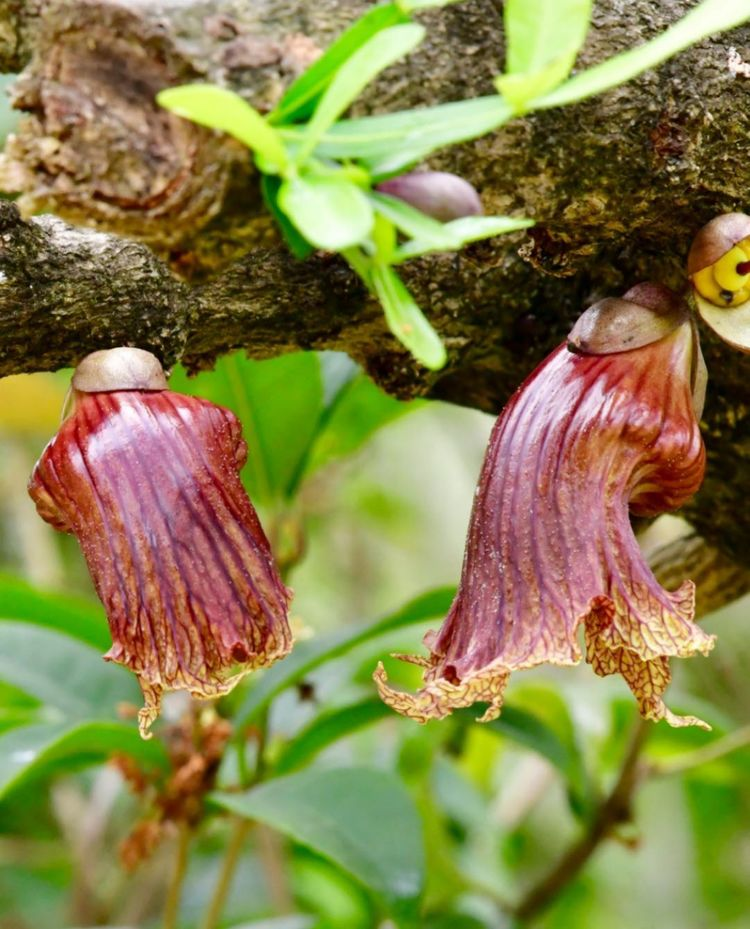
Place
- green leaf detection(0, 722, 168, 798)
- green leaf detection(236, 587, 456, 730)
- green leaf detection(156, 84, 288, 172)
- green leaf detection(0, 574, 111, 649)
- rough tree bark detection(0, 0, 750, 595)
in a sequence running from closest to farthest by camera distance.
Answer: green leaf detection(156, 84, 288, 172) → rough tree bark detection(0, 0, 750, 595) → green leaf detection(0, 722, 168, 798) → green leaf detection(236, 587, 456, 730) → green leaf detection(0, 574, 111, 649)

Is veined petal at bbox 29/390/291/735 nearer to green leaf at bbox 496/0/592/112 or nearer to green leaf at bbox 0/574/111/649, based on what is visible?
green leaf at bbox 496/0/592/112

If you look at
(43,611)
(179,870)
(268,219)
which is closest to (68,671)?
(43,611)

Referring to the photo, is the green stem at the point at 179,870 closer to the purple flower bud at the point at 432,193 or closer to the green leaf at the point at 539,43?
the purple flower bud at the point at 432,193

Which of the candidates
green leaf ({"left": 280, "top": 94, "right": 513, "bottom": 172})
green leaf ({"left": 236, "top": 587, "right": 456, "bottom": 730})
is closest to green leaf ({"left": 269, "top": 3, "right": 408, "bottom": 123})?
green leaf ({"left": 280, "top": 94, "right": 513, "bottom": 172})

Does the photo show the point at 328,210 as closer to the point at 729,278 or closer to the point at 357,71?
the point at 357,71

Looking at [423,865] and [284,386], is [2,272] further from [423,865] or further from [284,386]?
[423,865]

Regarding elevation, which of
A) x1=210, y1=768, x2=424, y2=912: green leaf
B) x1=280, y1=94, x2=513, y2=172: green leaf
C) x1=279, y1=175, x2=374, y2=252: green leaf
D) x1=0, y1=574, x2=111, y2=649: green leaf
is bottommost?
x1=210, y1=768, x2=424, y2=912: green leaf
